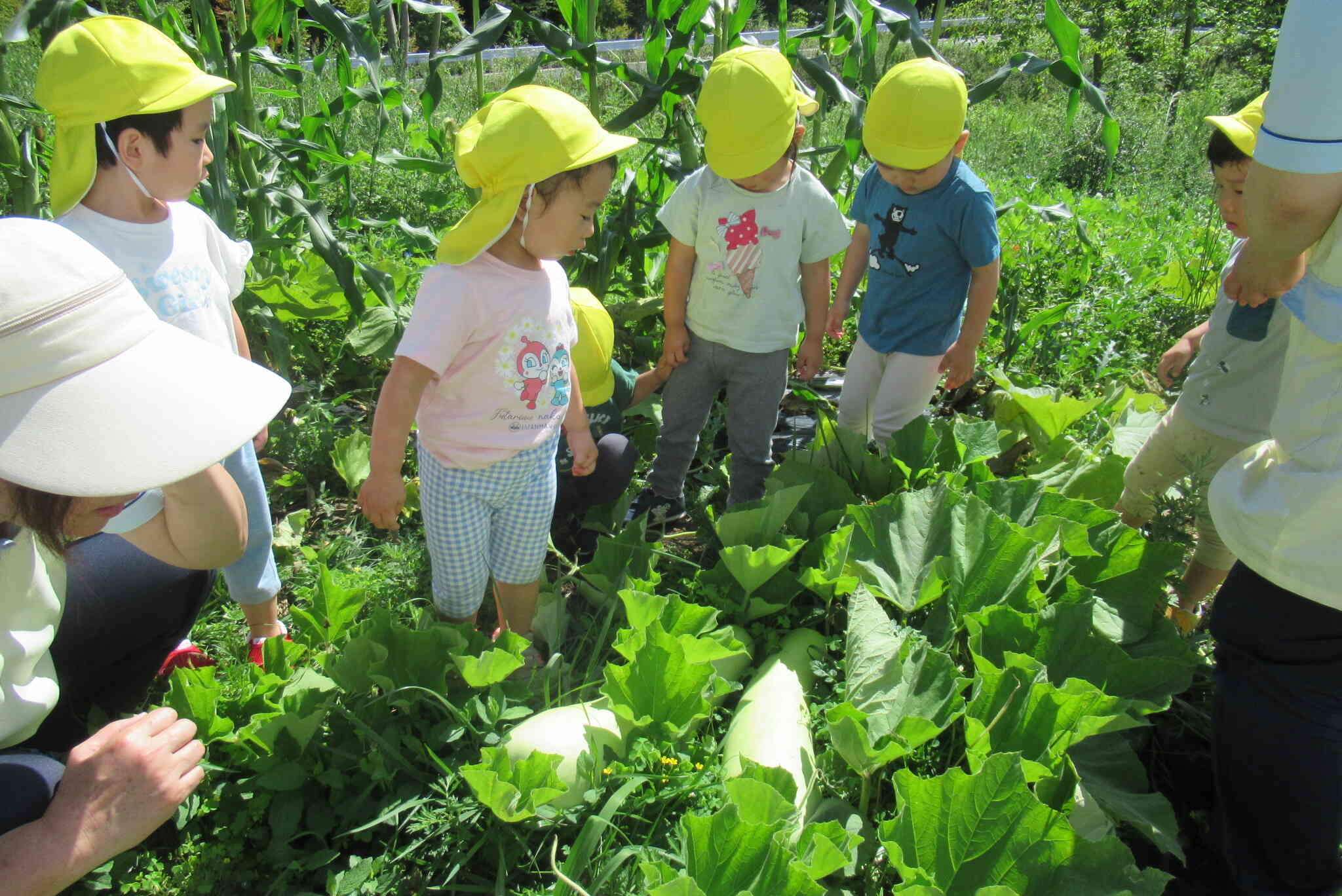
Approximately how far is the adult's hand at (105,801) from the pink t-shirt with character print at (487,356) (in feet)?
2.68

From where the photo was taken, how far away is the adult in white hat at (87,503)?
1.13 metres

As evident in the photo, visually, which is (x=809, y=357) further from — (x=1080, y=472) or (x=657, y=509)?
(x=1080, y=472)

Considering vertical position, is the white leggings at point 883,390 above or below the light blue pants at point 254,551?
below

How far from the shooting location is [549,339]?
2.13 m

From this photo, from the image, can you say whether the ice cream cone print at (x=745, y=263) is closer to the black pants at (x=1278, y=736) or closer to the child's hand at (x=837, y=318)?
the child's hand at (x=837, y=318)

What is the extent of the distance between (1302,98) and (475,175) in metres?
1.46

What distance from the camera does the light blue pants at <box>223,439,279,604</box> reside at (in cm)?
220

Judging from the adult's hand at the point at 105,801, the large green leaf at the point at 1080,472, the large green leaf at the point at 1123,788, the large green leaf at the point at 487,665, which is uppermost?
the adult's hand at the point at 105,801

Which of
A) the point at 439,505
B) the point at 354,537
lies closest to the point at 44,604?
the point at 439,505

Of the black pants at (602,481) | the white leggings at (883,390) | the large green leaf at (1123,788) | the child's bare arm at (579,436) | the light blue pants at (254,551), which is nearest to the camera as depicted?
the large green leaf at (1123,788)

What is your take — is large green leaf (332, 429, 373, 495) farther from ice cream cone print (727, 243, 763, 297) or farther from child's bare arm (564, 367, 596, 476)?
ice cream cone print (727, 243, 763, 297)

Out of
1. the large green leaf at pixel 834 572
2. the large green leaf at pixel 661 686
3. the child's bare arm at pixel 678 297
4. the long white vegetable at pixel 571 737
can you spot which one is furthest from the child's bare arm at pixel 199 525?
the child's bare arm at pixel 678 297

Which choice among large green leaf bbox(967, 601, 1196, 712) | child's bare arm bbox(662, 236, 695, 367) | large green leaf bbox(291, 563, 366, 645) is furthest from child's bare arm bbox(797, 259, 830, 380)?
large green leaf bbox(291, 563, 366, 645)

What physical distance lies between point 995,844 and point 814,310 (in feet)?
5.68
